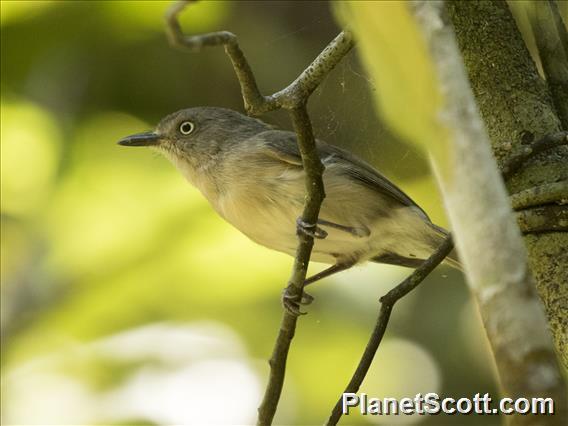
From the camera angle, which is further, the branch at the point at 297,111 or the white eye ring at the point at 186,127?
the white eye ring at the point at 186,127

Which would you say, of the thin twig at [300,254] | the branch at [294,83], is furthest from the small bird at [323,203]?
the branch at [294,83]

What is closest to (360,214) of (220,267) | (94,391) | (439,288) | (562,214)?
(562,214)

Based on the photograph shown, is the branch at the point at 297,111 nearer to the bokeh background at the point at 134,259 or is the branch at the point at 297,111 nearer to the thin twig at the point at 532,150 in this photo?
the thin twig at the point at 532,150

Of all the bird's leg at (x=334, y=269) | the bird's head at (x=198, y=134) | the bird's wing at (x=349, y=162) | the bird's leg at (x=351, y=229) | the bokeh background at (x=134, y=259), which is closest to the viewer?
the bird's leg at (x=351, y=229)

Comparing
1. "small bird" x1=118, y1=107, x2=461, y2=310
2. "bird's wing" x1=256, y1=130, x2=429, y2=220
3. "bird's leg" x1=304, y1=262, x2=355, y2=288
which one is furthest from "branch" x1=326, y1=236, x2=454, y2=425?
"bird's leg" x1=304, y1=262, x2=355, y2=288

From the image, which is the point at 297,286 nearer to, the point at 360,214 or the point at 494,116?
the point at 494,116

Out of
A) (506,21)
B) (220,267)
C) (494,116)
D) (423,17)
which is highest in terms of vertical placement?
(220,267)
